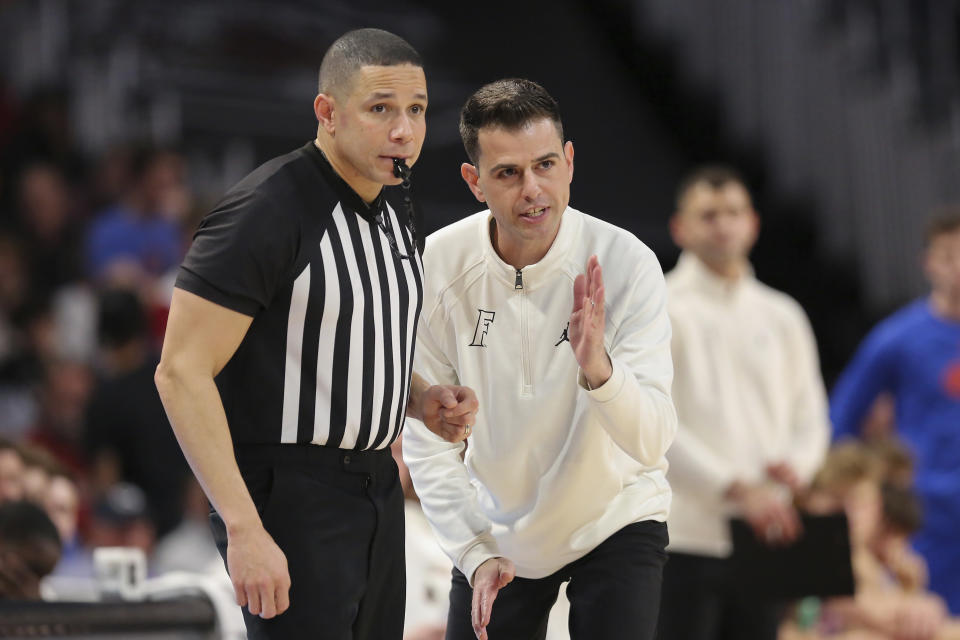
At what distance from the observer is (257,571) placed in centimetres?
279

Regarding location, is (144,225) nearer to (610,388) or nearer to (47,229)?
(47,229)

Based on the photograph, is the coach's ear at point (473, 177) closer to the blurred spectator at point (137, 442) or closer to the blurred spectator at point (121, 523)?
the blurred spectator at point (121, 523)

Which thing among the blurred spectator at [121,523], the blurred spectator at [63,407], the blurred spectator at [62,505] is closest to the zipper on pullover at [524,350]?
the blurred spectator at [62,505]

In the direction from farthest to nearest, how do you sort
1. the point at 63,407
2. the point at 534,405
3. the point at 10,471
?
the point at 63,407, the point at 10,471, the point at 534,405

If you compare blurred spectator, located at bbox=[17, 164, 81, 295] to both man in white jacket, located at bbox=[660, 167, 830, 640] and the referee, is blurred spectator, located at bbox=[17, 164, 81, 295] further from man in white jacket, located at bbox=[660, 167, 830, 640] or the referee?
the referee

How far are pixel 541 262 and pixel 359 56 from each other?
2.32 ft

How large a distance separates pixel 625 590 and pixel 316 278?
1024mm

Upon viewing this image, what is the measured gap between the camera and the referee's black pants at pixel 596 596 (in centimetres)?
329

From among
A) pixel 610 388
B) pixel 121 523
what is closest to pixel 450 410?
pixel 610 388

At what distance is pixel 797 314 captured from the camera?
6.02 m

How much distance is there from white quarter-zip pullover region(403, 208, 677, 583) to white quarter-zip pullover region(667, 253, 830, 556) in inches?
79.4

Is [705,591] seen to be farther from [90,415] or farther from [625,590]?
[90,415]

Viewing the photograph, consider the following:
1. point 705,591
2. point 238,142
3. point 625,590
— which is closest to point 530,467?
point 625,590

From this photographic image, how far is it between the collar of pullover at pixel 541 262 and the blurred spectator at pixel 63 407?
445 cm
